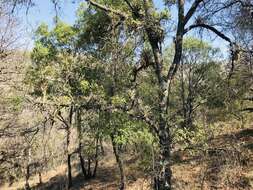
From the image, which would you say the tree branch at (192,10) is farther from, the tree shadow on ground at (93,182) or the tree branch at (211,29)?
the tree shadow on ground at (93,182)

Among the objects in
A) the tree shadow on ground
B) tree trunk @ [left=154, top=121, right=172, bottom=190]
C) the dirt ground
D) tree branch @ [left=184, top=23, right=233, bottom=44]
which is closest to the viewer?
tree trunk @ [left=154, top=121, right=172, bottom=190]

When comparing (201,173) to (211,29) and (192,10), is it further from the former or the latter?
(192,10)

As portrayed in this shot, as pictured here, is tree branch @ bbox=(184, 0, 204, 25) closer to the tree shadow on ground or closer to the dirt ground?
the dirt ground

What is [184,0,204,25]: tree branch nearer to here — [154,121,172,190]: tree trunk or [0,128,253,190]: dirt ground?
[154,121,172,190]: tree trunk

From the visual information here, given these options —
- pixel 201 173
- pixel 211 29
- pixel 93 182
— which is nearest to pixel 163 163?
pixel 211 29

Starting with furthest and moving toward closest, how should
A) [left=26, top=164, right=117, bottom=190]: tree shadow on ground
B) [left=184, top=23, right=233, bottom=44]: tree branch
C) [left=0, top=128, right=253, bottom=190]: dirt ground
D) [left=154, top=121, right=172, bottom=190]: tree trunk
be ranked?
[left=26, top=164, right=117, bottom=190]: tree shadow on ground → [left=184, top=23, right=233, bottom=44]: tree branch → [left=0, top=128, right=253, bottom=190]: dirt ground → [left=154, top=121, right=172, bottom=190]: tree trunk

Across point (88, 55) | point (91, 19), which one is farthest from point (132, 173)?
point (91, 19)

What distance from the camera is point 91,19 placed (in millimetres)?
17750

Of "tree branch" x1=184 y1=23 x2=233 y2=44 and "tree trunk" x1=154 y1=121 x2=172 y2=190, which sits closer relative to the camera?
"tree trunk" x1=154 y1=121 x2=172 y2=190

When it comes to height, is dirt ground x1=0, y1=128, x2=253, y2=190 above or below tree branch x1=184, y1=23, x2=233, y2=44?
below

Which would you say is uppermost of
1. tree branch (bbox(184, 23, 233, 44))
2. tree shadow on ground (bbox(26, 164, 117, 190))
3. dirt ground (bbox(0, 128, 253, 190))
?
tree branch (bbox(184, 23, 233, 44))

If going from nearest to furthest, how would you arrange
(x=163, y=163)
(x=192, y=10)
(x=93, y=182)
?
(x=163, y=163) → (x=192, y=10) → (x=93, y=182)

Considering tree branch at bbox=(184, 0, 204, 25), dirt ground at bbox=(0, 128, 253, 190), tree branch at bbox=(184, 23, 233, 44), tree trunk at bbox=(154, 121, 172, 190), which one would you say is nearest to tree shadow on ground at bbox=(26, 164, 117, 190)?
dirt ground at bbox=(0, 128, 253, 190)

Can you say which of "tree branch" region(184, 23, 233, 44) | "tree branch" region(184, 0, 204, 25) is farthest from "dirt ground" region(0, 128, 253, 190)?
"tree branch" region(184, 0, 204, 25)
